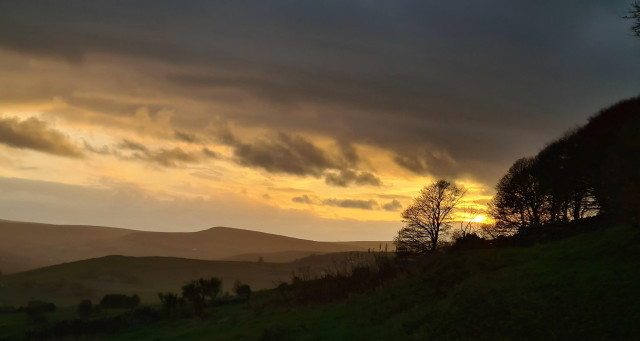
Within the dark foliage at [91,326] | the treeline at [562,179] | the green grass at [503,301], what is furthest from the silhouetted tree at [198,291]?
the treeline at [562,179]

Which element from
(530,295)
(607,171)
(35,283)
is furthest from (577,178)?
(35,283)

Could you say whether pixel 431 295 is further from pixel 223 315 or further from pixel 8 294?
pixel 8 294

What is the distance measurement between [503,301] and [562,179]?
169ft

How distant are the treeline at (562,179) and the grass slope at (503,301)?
2406 cm

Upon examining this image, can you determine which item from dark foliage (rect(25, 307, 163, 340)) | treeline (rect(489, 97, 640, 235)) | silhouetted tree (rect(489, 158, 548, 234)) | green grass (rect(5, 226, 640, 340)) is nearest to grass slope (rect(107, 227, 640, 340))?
green grass (rect(5, 226, 640, 340))

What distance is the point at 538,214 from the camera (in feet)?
246

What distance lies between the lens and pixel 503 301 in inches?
974

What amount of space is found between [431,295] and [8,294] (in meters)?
142

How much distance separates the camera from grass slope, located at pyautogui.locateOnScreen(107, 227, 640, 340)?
68.2 feet

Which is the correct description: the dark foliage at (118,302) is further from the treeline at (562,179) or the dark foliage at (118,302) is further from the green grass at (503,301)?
the green grass at (503,301)

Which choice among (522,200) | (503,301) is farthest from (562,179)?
(503,301)

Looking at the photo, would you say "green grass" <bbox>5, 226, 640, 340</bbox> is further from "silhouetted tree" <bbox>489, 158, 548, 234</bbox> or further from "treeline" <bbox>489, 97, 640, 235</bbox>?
"silhouetted tree" <bbox>489, 158, 548, 234</bbox>

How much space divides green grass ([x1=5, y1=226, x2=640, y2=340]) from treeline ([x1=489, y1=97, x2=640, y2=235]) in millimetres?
24119

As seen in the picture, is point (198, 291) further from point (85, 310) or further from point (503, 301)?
point (503, 301)
